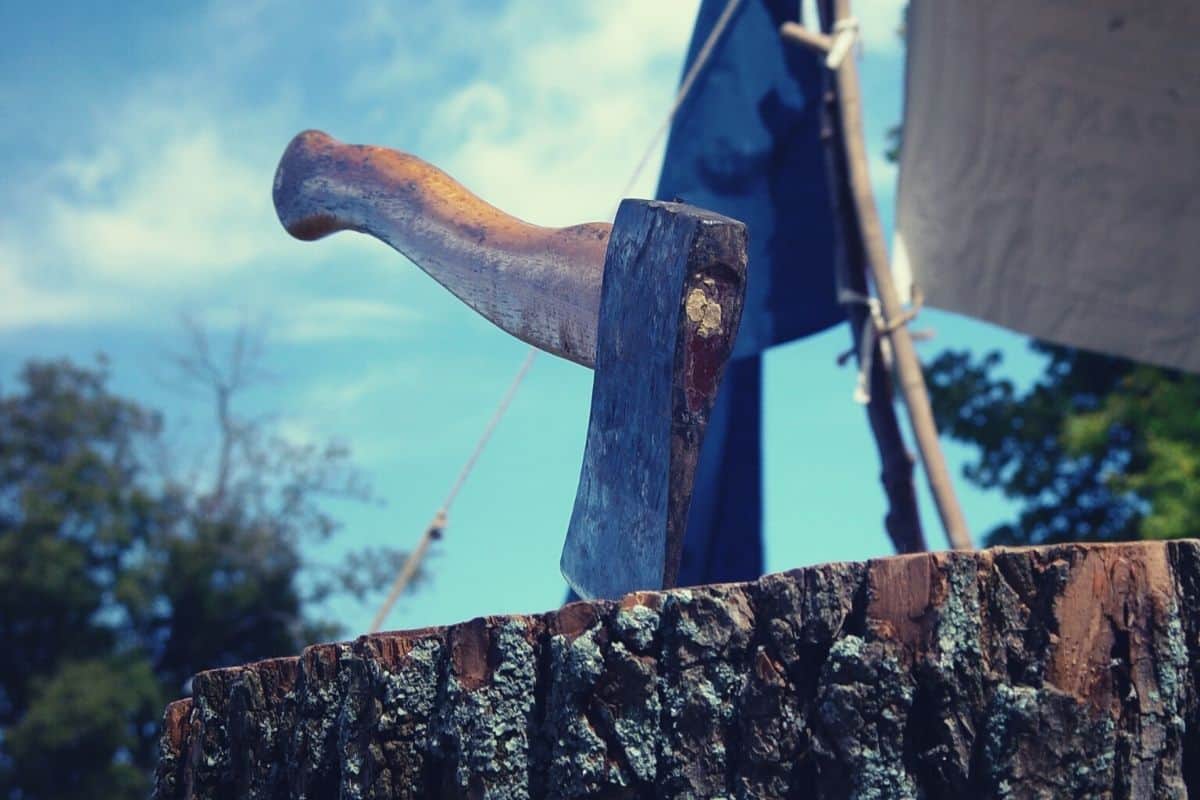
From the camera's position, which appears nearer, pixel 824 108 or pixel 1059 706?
pixel 1059 706

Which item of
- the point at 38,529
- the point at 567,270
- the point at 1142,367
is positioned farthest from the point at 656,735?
the point at 38,529

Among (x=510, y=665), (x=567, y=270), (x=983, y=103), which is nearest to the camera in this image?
(x=510, y=665)

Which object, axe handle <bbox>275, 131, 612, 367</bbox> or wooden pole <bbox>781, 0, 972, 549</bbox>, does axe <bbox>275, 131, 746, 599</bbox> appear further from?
wooden pole <bbox>781, 0, 972, 549</bbox>

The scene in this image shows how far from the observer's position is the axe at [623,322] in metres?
0.98

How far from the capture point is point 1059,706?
2.59 ft

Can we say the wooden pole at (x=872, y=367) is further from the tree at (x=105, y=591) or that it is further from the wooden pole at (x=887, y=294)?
the tree at (x=105, y=591)

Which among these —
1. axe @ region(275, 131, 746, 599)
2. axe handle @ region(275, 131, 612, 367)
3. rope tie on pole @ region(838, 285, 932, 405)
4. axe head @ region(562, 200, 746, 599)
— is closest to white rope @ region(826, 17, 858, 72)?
rope tie on pole @ region(838, 285, 932, 405)

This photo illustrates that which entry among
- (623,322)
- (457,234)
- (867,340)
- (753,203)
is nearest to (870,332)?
(867,340)

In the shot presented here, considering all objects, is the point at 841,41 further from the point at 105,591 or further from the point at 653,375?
the point at 105,591

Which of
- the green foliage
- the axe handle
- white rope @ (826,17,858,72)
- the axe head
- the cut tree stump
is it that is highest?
the green foliage

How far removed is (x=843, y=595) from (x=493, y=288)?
0.61m

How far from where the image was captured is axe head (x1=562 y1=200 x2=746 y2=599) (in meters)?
0.97

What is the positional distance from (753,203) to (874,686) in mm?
2461

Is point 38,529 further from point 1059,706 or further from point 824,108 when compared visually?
point 1059,706
